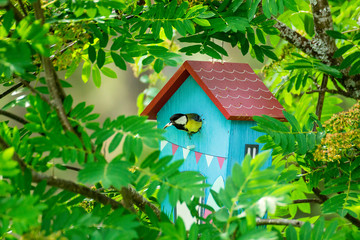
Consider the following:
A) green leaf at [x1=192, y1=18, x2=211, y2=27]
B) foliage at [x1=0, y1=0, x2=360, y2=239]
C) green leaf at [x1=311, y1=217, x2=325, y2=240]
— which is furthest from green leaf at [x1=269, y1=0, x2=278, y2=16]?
green leaf at [x1=311, y1=217, x2=325, y2=240]

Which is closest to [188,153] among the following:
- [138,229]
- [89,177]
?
[138,229]

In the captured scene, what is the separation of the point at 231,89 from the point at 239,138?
0.47 ft

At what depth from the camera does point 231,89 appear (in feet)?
3.83

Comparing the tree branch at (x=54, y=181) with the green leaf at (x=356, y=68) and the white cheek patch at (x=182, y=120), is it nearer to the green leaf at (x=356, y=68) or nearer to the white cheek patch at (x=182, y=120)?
the white cheek patch at (x=182, y=120)

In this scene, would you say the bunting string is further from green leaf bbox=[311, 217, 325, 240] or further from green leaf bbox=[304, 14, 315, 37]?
green leaf bbox=[304, 14, 315, 37]

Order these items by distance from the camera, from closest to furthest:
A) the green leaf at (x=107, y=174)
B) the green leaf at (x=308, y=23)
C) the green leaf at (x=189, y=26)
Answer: the green leaf at (x=107, y=174)
the green leaf at (x=189, y=26)
the green leaf at (x=308, y=23)

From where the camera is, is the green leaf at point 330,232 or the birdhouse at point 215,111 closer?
the green leaf at point 330,232

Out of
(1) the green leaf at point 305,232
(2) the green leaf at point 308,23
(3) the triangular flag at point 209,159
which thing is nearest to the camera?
(1) the green leaf at point 305,232

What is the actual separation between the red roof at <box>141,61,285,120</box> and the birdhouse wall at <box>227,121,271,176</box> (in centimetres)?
3

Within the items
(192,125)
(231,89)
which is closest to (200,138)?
(192,125)

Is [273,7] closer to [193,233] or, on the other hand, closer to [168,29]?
[168,29]

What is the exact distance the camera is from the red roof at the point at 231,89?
1.10 meters

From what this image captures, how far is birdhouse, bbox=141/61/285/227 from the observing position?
1.09 m

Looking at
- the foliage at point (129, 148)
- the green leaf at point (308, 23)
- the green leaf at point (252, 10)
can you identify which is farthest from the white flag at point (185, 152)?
the green leaf at point (308, 23)
